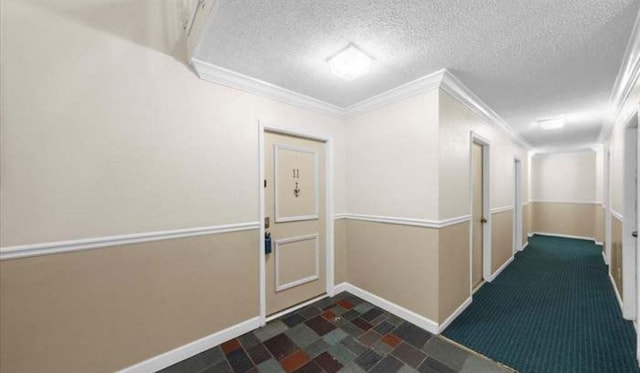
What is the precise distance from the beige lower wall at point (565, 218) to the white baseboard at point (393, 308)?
6799mm

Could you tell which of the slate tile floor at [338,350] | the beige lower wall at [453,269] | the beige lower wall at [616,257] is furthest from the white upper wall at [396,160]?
the beige lower wall at [616,257]

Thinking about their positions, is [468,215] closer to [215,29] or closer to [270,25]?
[270,25]

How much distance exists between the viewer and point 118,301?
1.62 m

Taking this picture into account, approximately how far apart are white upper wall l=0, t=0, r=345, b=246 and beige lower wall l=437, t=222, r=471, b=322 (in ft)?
6.24

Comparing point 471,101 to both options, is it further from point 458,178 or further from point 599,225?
point 599,225

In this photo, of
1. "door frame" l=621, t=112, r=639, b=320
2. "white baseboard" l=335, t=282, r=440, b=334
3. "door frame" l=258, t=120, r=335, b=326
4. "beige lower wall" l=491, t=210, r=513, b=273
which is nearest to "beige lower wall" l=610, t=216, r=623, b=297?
"door frame" l=621, t=112, r=639, b=320

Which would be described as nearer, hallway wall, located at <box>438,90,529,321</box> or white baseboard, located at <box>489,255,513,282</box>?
hallway wall, located at <box>438,90,529,321</box>

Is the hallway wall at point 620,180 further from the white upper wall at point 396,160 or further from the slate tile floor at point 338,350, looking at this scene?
the slate tile floor at point 338,350

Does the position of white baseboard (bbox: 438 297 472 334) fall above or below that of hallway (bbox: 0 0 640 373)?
below

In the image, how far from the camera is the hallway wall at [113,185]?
1353 mm

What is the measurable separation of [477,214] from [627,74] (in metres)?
1.88

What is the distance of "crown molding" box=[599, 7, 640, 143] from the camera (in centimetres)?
161

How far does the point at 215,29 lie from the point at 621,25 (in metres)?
2.60

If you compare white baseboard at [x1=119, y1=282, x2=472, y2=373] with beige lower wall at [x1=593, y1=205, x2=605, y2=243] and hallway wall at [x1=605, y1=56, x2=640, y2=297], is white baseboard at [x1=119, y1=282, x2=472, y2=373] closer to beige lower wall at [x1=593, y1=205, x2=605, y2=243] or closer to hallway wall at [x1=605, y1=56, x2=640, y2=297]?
hallway wall at [x1=605, y1=56, x2=640, y2=297]
